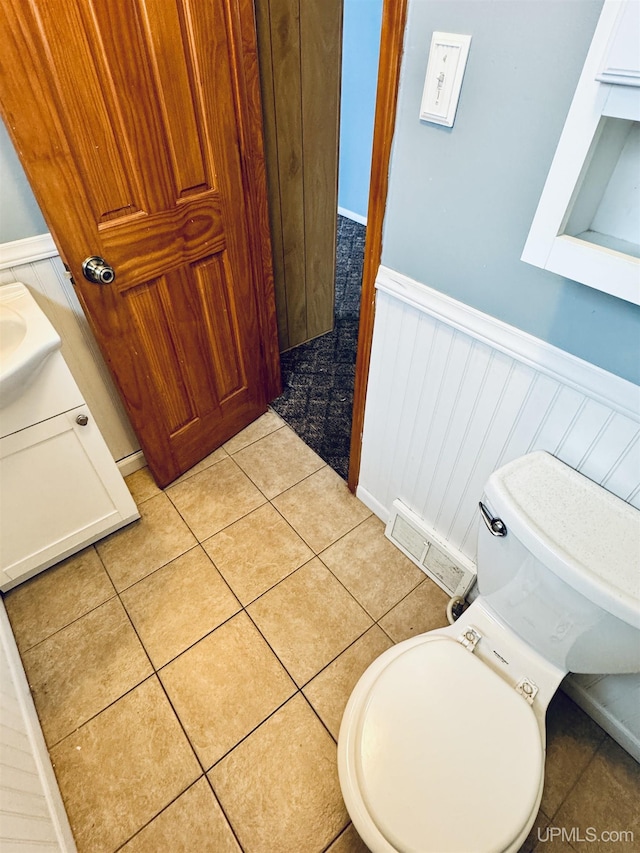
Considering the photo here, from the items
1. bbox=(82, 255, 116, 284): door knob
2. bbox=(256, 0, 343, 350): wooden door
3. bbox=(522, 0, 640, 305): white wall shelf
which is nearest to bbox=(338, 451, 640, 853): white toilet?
bbox=(522, 0, 640, 305): white wall shelf

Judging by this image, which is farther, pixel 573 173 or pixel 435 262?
pixel 435 262

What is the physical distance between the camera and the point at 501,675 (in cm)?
93

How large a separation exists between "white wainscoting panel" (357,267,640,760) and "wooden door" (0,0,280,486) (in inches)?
24.0

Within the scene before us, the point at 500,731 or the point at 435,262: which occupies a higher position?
the point at 435,262

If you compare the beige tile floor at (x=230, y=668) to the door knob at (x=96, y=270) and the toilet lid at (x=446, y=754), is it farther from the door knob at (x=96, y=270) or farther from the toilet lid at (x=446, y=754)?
the door knob at (x=96, y=270)

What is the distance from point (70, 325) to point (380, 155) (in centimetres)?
100

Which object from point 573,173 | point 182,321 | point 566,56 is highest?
point 566,56

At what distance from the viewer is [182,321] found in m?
1.43

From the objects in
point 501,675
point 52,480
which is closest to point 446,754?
point 501,675

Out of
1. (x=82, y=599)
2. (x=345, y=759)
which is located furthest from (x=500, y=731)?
(x=82, y=599)

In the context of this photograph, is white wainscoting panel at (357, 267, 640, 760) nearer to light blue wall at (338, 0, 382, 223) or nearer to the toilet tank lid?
the toilet tank lid

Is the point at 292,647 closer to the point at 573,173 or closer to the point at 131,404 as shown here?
the point at 131,404

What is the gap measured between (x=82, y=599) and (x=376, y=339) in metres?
1.19

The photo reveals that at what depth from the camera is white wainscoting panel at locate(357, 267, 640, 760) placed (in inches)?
32.9
